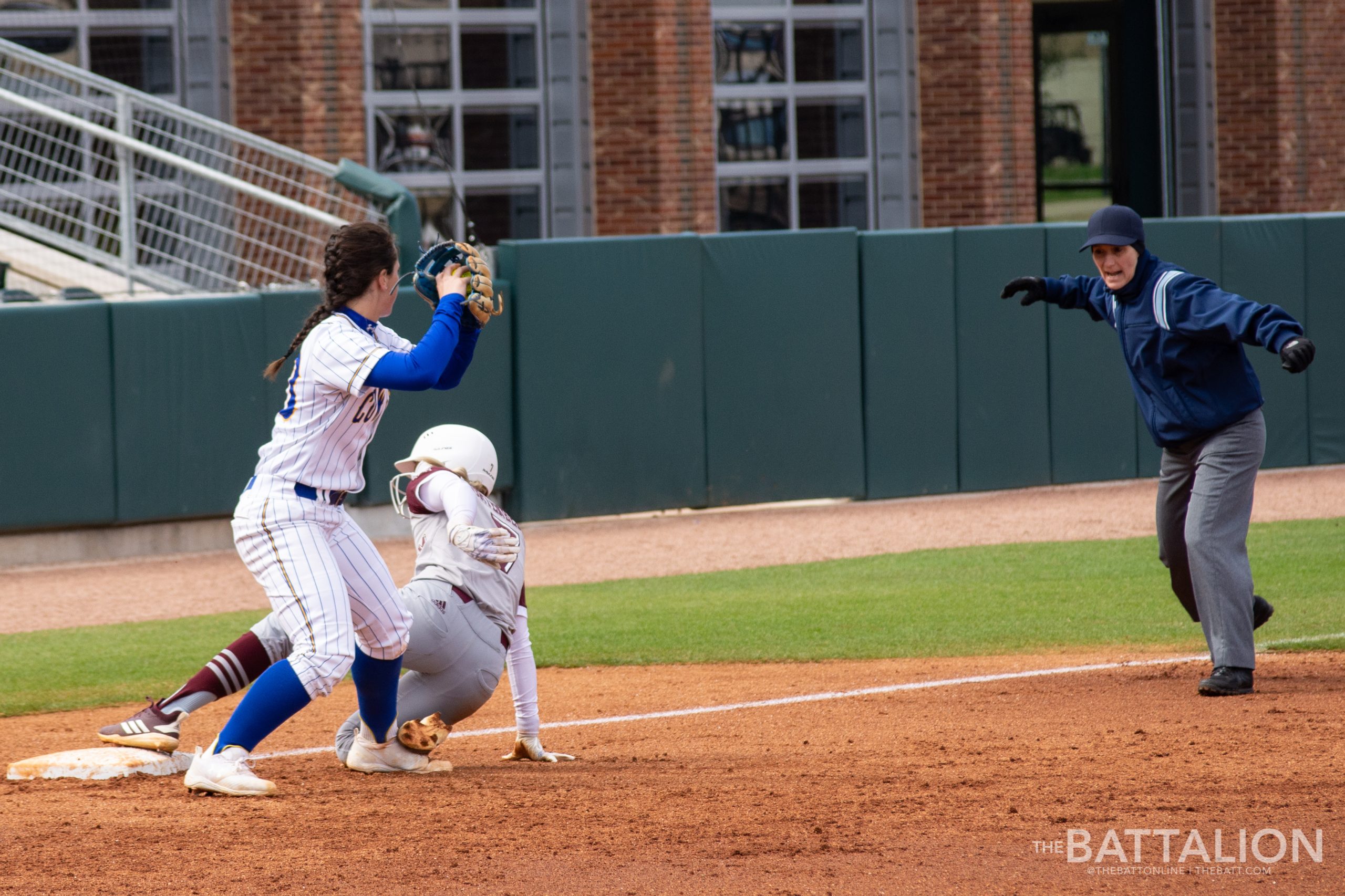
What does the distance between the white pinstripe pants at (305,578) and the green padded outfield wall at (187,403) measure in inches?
281

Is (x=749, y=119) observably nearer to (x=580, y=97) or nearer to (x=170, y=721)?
(x=580, y=97)

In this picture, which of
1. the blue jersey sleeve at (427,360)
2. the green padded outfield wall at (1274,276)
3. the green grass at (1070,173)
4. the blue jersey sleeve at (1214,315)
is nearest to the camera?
the blue jersey sleeve at (427,360)

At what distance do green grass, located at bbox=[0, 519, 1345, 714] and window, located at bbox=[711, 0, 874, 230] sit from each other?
7.14 meters

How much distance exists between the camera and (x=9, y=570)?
1120 cm

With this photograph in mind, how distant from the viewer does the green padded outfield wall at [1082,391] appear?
542 inches

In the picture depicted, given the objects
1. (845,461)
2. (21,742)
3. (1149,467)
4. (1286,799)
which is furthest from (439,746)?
(1149,467)

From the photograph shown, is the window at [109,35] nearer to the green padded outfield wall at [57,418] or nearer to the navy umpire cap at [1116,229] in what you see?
the green padded outfield wall at [57,418]

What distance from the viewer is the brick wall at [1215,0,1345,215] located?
57.5 ft

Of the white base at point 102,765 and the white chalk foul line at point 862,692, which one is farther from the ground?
the white base at point 102,765

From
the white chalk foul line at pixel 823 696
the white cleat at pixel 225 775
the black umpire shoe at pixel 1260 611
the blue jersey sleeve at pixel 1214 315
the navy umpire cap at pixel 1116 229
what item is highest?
the navy umpire cap at pixel 1116 229

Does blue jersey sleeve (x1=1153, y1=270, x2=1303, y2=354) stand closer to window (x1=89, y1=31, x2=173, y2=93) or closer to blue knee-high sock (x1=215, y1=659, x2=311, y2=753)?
blue knee-high sock (x1=215, y1=659, x2=311, y2=753)

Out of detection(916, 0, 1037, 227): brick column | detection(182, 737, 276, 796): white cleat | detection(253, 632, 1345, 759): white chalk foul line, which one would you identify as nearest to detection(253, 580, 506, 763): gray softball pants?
detection(182, 737, 276, 796): white cleat

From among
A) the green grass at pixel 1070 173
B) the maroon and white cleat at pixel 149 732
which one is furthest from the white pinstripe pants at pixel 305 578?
the green grass at pixel 1070 173

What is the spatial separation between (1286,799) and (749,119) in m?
13.3
